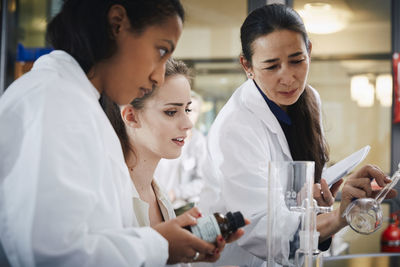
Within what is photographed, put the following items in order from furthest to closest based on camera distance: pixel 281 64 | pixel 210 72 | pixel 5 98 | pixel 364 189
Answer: pixel 210 72 → pixel 281 64 → pixel 364 189 → pixel 5 98

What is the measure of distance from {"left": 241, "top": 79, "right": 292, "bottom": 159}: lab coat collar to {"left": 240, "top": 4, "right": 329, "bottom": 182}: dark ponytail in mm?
116

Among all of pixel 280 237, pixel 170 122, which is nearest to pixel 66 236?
pixel 280 237

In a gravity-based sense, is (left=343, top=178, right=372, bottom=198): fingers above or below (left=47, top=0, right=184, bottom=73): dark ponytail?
below

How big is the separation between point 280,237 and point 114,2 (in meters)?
0.64

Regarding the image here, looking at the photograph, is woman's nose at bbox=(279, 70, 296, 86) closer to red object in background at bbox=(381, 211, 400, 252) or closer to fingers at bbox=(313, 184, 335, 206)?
fingers at bbox=(313, 184, 335, 206)

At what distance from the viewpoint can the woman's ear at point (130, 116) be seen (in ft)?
5.21

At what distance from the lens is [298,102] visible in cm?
182

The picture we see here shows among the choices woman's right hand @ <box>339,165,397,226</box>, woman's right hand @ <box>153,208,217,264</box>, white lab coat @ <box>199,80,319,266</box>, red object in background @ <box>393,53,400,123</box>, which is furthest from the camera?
red object in background @ <box>393,53,400,123</box>

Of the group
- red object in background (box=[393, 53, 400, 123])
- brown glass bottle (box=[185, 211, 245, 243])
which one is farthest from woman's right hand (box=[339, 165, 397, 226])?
red object in background (box=[393, 53, 400, 123])

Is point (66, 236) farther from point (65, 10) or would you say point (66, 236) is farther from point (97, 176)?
point (65, 10)

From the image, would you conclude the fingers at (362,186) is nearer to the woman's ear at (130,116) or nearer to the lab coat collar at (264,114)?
the lab coat collar at (264,114)

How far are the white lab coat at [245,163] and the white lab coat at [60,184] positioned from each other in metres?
0.60

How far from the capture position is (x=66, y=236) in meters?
0.77

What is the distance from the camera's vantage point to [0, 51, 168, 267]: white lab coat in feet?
2.52
